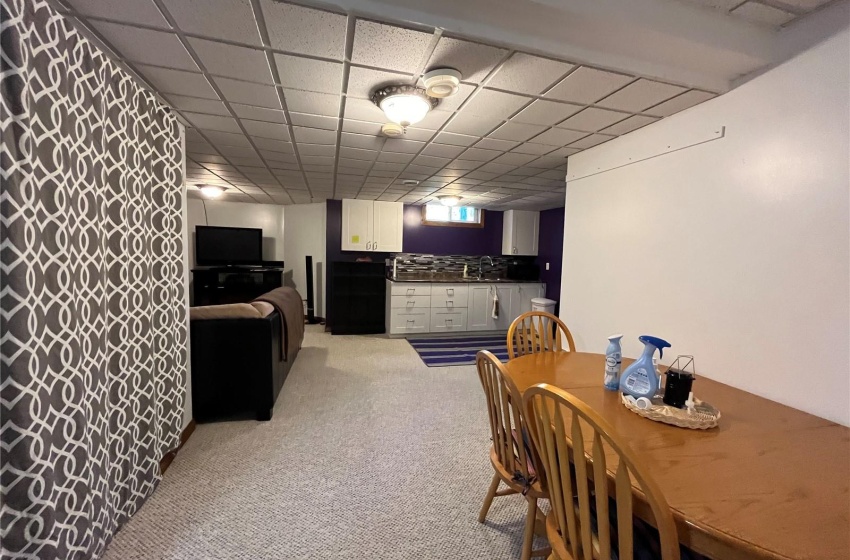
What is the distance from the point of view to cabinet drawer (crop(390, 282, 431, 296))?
16.9 ft

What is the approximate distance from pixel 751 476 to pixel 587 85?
167 centimetres

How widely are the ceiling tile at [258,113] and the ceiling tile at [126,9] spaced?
72 centimetres

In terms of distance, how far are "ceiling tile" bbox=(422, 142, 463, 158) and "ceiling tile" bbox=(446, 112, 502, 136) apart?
0.33 meters

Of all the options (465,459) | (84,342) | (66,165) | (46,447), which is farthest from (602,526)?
(66,165)

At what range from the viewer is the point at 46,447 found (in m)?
1.11

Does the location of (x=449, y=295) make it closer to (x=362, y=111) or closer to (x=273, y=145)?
(x=273, y=145)

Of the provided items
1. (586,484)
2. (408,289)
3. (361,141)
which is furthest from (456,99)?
(408,289)

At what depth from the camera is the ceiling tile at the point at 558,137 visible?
227 centimetres

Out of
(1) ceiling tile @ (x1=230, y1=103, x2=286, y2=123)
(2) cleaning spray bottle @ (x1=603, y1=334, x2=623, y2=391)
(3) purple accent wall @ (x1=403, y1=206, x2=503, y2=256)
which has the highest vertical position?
(1) ceiling tile @ (x1=230, y1=103, x2=286, y2=123)

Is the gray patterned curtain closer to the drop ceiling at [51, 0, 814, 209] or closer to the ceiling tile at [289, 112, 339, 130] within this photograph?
the drop ceiling at [51, 0, 814, 209]

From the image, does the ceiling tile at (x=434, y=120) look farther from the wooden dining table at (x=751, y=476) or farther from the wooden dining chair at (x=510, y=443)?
the wooden dining table at (x=751, y=476)

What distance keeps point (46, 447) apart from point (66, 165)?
95 cm

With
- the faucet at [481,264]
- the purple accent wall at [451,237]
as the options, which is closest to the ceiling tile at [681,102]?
the purple accent wall at [451,237]

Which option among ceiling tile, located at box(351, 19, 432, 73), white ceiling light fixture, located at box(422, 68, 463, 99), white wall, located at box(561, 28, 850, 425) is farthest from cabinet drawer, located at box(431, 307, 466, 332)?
ceiling tile, located at box(351, 19, 432, 73)
